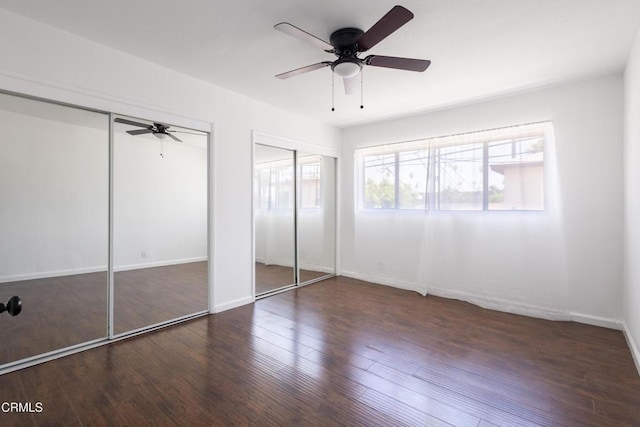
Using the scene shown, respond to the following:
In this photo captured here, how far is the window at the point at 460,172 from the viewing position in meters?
3.55

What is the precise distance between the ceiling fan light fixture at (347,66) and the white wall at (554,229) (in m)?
2.35

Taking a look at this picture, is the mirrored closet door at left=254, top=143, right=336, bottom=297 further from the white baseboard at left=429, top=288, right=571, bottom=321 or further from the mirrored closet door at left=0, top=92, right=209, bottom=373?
the white baseboard at left=429, top=288, right=571, bottom=321

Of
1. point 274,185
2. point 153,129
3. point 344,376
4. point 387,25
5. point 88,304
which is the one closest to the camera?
point 387,25

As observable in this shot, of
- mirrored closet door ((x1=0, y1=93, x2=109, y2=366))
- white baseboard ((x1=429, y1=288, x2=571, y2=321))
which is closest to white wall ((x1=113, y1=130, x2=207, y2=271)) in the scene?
mirrored closet door ((x1=0, y1=93, x2=109, y2=366))

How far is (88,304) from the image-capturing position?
9.69 feet

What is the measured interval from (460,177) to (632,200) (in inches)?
67.6

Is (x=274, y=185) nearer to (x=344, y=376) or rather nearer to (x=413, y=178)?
(x=413, y=178)

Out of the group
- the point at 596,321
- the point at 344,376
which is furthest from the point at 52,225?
the point at 596,321

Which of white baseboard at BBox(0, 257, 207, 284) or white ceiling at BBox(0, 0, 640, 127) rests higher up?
white ceiling at BBox(0, 0, 640, 127)

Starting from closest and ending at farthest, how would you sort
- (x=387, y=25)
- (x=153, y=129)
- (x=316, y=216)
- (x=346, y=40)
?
1. (x=387, y=25)
2. (x=346, y=40)
3. (x=153, y=129)
4. (x=316, y=216)

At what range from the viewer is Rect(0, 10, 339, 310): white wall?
2.29 m

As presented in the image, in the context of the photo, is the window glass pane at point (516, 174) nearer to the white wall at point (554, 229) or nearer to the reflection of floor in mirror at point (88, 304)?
the white wall at point (554, 229)

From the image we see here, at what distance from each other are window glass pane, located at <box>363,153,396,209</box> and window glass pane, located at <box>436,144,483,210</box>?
75 centimetres

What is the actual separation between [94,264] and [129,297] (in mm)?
492
